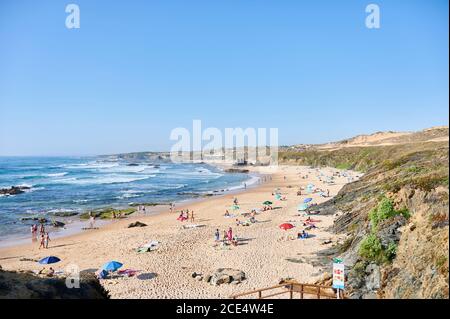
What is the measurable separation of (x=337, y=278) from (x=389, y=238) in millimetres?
4025

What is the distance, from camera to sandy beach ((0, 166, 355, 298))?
16.7m

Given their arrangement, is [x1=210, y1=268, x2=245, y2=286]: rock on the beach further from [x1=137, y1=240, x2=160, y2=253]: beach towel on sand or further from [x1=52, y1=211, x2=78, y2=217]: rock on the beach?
[x1=52, y1=211, x2=78, y2=217]: rock on the beach

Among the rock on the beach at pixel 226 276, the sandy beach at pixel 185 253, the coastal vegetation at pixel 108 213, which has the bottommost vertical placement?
the coastal vegetation at pixel 108 213

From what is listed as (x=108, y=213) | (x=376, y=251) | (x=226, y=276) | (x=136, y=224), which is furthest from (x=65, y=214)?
(x=376, y=251)

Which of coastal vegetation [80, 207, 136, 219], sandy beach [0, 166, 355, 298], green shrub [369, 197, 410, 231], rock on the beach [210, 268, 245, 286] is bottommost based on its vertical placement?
coastal vegetation [80, 207, 136, 219]

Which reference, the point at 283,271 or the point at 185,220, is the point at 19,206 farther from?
the point at 283,271

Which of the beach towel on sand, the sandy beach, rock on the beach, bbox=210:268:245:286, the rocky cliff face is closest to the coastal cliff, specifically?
the sandy beach

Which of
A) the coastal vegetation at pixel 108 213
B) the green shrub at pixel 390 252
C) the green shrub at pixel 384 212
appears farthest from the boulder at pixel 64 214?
the green shrub at pixel 390 252

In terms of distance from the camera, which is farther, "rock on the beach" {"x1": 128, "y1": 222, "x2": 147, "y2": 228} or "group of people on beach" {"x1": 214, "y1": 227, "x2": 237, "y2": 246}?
"rock on the beach" {"x1": 128, "y1": 222, "x2": 147, "y2": 228}

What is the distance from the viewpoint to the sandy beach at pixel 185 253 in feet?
54.6

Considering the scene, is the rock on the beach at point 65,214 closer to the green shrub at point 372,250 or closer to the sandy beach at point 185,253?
the sandy beach at point 185,253

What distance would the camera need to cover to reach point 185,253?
22.5 m

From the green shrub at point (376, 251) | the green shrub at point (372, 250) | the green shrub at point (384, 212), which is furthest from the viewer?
the green shrub at point (384, 212)
